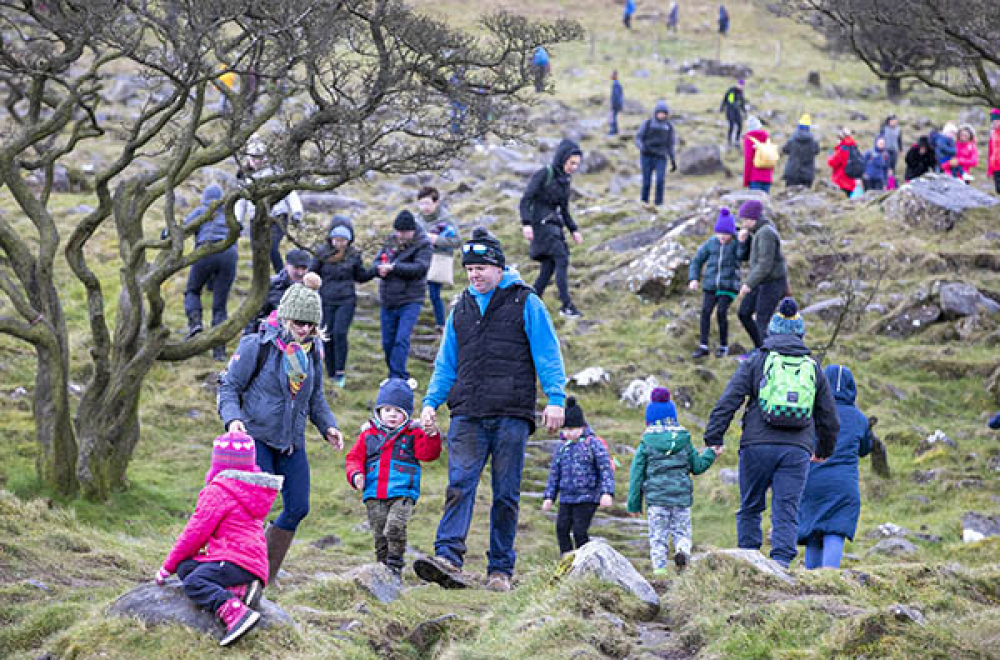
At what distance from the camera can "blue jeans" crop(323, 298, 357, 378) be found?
49.5ft

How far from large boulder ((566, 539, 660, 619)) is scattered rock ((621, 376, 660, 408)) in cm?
890

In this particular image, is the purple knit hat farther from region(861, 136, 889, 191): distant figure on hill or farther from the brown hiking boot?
region(861, 136, 889, 191): distant figure on hill

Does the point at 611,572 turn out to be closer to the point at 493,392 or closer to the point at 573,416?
the point at 493,392

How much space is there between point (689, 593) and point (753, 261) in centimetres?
912

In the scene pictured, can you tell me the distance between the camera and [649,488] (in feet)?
Result: 32.0

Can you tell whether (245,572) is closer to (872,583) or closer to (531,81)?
(872,583)

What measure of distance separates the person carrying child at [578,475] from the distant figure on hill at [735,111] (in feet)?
77.1

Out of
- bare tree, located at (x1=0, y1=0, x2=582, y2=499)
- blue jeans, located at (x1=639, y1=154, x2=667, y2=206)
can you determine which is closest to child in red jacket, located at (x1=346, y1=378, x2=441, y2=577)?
bare tree, located at (x1=0, y1=0, x2=582, y2=499)

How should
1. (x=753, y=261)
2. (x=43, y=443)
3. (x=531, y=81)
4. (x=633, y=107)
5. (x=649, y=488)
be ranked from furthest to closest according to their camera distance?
1. (x=633, y=107)
2. (x=753, y=261)
3. (x=531, y=81)
4. (x=43, y=443)
5. (x=649, y=488)

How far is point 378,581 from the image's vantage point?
7.46 meters

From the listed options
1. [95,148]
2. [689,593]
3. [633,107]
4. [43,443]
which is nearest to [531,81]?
[43,443]

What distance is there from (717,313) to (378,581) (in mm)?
10415

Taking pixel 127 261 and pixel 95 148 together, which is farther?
pixel 95 148

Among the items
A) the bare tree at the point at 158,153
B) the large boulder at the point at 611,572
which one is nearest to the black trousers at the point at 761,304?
the bare tree at the point at 158,153
